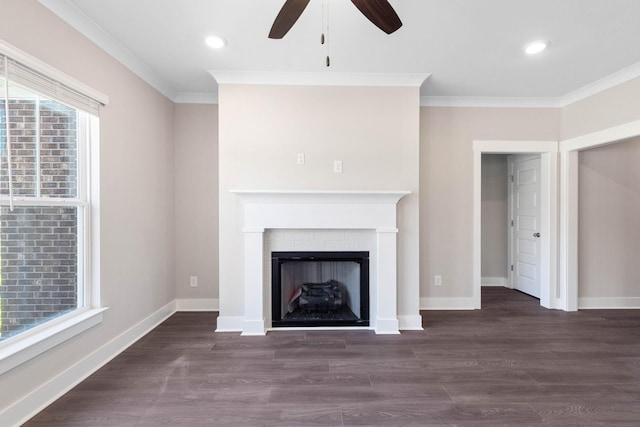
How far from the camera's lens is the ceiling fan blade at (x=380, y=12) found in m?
1.46

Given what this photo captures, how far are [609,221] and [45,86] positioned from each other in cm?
555

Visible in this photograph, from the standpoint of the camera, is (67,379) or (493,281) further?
(493,281)

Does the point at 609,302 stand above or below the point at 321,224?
below

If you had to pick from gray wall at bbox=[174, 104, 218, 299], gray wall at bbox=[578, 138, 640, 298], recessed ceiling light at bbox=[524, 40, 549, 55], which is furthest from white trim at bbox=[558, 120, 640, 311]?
gray wall at bbox=[174, 104, 218, 299]

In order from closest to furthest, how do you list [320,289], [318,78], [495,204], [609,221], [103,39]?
[103,39]
[318,78]
[320,289]
[609,221]
[495,204]

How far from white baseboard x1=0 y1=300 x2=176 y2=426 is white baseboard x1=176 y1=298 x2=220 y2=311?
1.86 feet

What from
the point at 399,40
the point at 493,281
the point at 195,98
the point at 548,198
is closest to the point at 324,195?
the point at 399,40

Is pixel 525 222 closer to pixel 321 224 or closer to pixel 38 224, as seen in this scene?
pixel 321 224

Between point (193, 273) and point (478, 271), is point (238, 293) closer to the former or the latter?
point (193, 273)

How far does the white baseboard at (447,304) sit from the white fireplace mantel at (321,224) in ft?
2.76

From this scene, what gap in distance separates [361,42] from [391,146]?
3.33ft

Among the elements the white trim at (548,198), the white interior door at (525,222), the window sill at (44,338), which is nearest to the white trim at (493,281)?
the white interior door at (525,222)

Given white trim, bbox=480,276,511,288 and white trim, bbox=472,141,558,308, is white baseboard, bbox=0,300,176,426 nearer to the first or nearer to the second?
white trim, bbox=472,141,558,308

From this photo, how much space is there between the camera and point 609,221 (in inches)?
141
